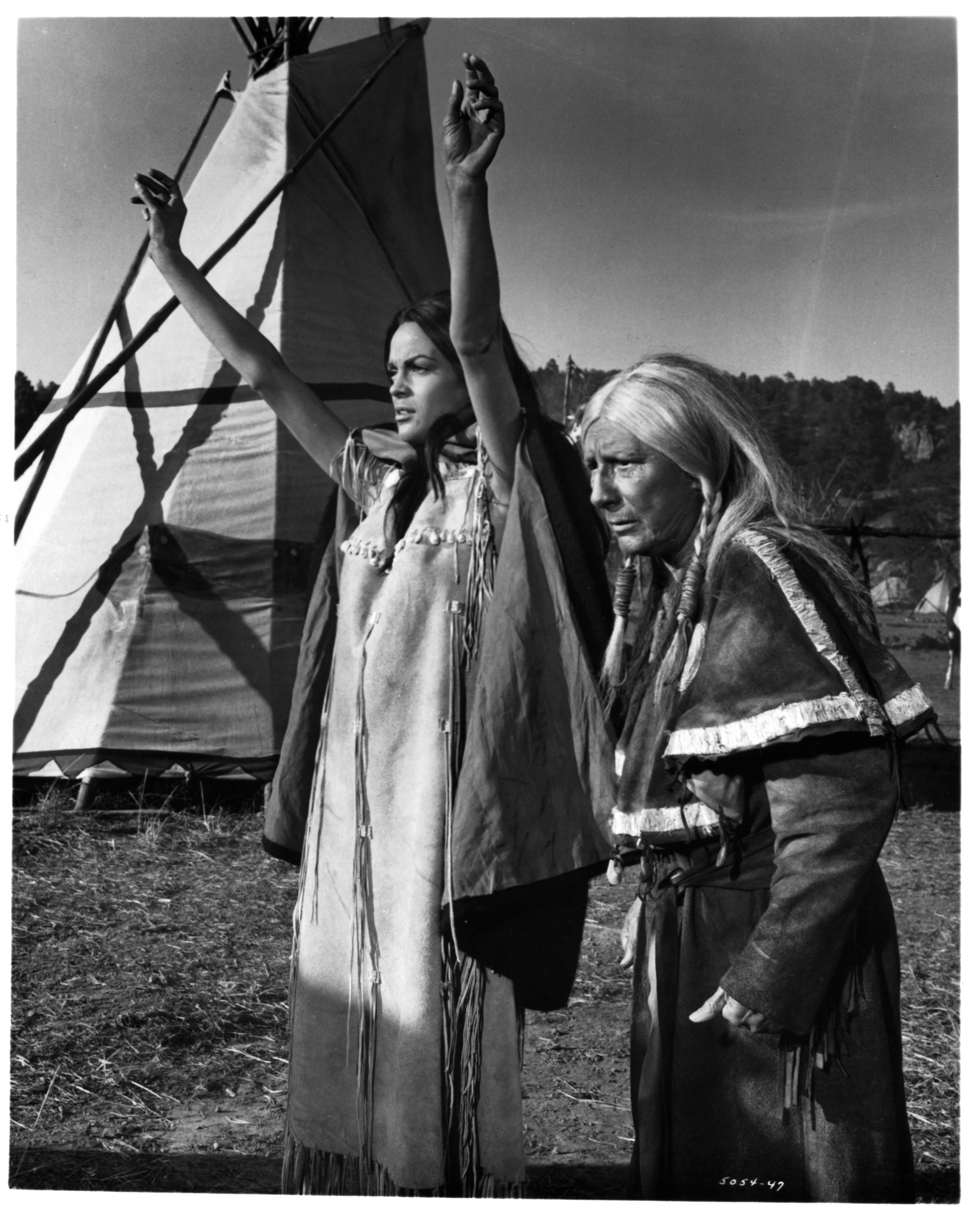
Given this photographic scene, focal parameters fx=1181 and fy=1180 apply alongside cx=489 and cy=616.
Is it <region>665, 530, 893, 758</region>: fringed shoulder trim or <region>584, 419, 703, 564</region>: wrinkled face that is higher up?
<region>584, 419, 703, 564</region>: wrinkled face

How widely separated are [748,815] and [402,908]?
759 mm

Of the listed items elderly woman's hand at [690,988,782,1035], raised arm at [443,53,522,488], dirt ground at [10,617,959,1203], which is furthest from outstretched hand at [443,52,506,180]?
dirt ground at [10,617,959,1203]

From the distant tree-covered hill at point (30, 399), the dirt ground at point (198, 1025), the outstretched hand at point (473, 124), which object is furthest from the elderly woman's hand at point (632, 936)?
the distant tree-covered hill at point (30, 399)

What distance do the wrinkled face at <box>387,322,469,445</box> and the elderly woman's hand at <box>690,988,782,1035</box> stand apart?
118cm

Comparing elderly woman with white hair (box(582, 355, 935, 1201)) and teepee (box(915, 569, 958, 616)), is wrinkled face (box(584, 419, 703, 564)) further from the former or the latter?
teepee (box(915, 569, 958, 616))

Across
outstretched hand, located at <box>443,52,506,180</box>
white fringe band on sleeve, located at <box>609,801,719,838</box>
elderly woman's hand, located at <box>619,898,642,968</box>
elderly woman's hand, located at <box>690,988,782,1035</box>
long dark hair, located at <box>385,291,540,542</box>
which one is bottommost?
elderly woman's hand, located at <box>690,988,782,1035</box>

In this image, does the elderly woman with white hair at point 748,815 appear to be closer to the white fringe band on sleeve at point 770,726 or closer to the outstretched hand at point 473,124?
the white fringe band on sleeve at point 770,726

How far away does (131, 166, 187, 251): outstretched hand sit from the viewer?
2477 mm

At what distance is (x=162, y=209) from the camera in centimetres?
248

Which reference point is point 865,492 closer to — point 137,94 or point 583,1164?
point 583,1164

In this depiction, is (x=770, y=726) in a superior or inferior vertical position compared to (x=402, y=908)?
superior

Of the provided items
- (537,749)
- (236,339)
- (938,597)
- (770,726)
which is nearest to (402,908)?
(537,749)

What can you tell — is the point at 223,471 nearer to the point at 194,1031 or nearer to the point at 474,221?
the point at 194,1031

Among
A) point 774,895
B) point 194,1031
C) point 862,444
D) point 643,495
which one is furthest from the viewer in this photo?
point 862,444
